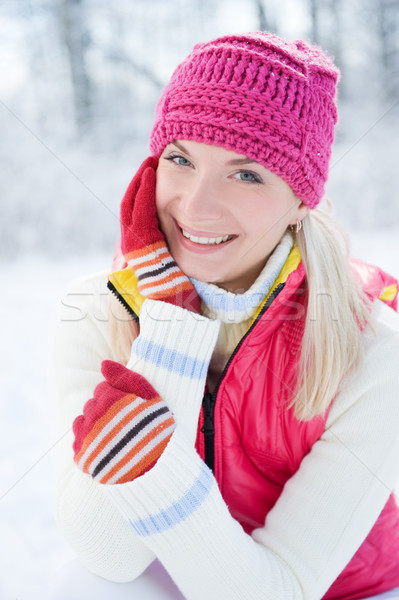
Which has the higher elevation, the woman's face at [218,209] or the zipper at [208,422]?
the woman's face at [218,209]

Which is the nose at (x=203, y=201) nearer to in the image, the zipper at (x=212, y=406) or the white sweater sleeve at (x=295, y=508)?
the zipper at (x=212, y=406)

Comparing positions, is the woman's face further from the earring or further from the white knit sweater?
the white knit sweater

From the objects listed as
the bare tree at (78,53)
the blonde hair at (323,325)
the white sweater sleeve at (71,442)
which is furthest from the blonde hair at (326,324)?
the bare tree at (78,53)

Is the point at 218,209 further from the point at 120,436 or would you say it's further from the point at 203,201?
the point at 120,436

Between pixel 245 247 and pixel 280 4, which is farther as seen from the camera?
pixel 280 4

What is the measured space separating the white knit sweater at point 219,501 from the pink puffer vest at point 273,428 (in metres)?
0.08

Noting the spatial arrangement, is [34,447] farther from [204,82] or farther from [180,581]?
[204,82]

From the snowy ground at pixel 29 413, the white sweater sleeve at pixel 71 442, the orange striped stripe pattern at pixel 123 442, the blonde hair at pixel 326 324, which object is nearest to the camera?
the orange striped stripe pattern at pixel 123 442

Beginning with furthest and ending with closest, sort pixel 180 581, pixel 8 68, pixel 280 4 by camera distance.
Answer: pixel 280 4 < pixel 8 68 < pixel 180 581

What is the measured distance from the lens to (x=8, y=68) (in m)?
4.51

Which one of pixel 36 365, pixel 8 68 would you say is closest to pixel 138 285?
pixel 36 365

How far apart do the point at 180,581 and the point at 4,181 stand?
12.5 ft

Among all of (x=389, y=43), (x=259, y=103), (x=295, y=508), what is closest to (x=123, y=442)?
(x=295, y=508)

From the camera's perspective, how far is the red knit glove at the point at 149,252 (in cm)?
129
